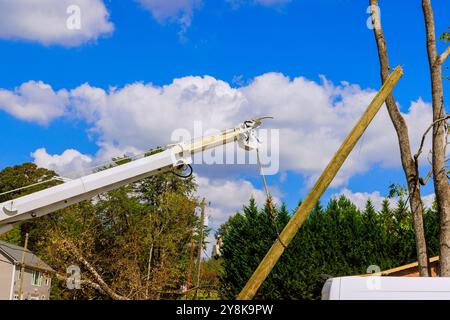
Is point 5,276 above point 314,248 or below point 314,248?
above

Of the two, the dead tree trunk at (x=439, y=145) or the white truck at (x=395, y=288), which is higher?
the dead tree trunk at (x=439, y=145)

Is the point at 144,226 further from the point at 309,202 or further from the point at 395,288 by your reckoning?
the point at 395,288

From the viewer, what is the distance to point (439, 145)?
11648 millimetres

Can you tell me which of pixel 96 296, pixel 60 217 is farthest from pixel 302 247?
pixel 60 217

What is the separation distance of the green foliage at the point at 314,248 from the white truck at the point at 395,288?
16.2 m

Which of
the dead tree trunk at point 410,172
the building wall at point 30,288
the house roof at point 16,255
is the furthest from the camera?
the building wall at point 30,288

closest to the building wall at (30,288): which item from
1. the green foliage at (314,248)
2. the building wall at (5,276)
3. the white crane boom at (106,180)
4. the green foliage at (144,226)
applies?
the building wall at (5,276)

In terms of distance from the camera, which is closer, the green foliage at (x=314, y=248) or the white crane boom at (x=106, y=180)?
the white crane boom at (x=106, y=180)

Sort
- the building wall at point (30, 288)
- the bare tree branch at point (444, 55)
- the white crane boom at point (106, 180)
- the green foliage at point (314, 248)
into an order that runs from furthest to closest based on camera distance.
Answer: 1. the building wall at point (30, 288)
2. the green foliage at point (314, 248)
3. the bare tree branch at point (444, 55)
4. the white crane boom at point (106, 180)

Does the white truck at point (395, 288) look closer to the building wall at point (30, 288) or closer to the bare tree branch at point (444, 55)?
the bare tree branch at point (444, 55)

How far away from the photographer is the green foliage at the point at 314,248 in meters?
21.4

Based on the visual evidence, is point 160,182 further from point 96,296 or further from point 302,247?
point 302,247

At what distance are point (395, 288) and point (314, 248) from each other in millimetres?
17577

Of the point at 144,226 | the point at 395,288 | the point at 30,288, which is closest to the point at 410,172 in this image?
the point at 395,288
